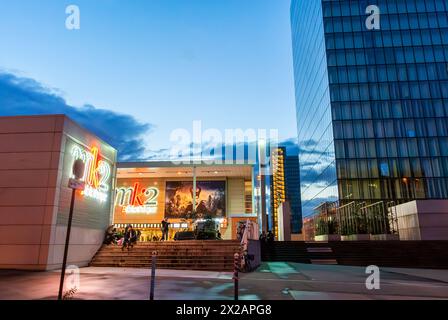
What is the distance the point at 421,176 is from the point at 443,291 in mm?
48531

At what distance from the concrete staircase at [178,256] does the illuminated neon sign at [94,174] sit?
365 centimetres

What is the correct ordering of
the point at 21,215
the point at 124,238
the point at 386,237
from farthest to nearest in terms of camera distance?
the point at 386,237
the point at 124,238
the point at 21,215

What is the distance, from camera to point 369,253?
21.6 metres

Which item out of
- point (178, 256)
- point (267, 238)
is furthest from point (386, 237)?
point (178, 256)

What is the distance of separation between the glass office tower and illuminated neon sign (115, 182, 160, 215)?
30.6 metres

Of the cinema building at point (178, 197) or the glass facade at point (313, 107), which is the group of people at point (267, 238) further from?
the glass facade at point (313, 107)

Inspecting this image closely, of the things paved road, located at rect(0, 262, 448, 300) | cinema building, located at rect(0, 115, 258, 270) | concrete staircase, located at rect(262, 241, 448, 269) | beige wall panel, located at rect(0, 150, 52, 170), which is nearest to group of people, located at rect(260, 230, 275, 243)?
concrete staircase, located at rect(262, 241, 448, 269)

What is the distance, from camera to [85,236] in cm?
1878

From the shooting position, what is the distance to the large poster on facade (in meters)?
38.6

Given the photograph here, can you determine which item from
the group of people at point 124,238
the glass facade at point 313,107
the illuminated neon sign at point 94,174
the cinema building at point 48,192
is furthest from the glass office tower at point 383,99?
the cinema building at point 48,192

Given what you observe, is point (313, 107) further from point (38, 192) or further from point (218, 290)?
point (218, 290)

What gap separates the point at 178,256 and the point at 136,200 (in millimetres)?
21113

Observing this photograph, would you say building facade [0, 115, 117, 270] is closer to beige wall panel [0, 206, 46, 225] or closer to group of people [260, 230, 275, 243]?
beige wall panel [0, 206, 46, 225]
